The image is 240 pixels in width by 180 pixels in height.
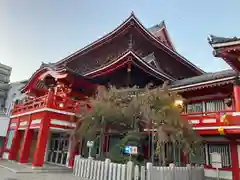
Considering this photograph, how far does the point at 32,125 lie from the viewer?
12602 mm

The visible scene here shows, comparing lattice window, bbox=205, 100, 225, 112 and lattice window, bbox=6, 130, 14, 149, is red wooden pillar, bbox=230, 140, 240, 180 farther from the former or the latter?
lattice window, bbox=6, 130, 14, 149

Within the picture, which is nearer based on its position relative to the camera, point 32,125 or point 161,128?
point 161,128

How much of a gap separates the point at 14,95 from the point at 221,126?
28812mm

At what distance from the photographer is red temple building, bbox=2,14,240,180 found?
426 inches

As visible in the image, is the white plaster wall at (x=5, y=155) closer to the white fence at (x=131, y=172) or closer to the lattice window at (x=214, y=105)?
the white fence at (x=131, y=172)

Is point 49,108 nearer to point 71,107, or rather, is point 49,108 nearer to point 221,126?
point 71,107

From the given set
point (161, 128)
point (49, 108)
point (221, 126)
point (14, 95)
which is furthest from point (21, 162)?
point (14, 95)

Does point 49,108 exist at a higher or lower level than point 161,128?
higher

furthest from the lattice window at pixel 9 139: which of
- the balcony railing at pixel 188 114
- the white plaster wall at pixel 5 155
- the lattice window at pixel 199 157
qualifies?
the lattice window at pixel 199 157

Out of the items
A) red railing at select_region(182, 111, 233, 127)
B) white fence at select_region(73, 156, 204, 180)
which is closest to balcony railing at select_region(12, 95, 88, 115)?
white fence at select_region(73, 156, 204, 180)

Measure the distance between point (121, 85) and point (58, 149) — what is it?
6.74 metres

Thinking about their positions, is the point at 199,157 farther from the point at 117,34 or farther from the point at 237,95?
the point at 117,34

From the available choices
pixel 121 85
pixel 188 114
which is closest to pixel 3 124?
pixel 121 85

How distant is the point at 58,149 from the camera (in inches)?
565
